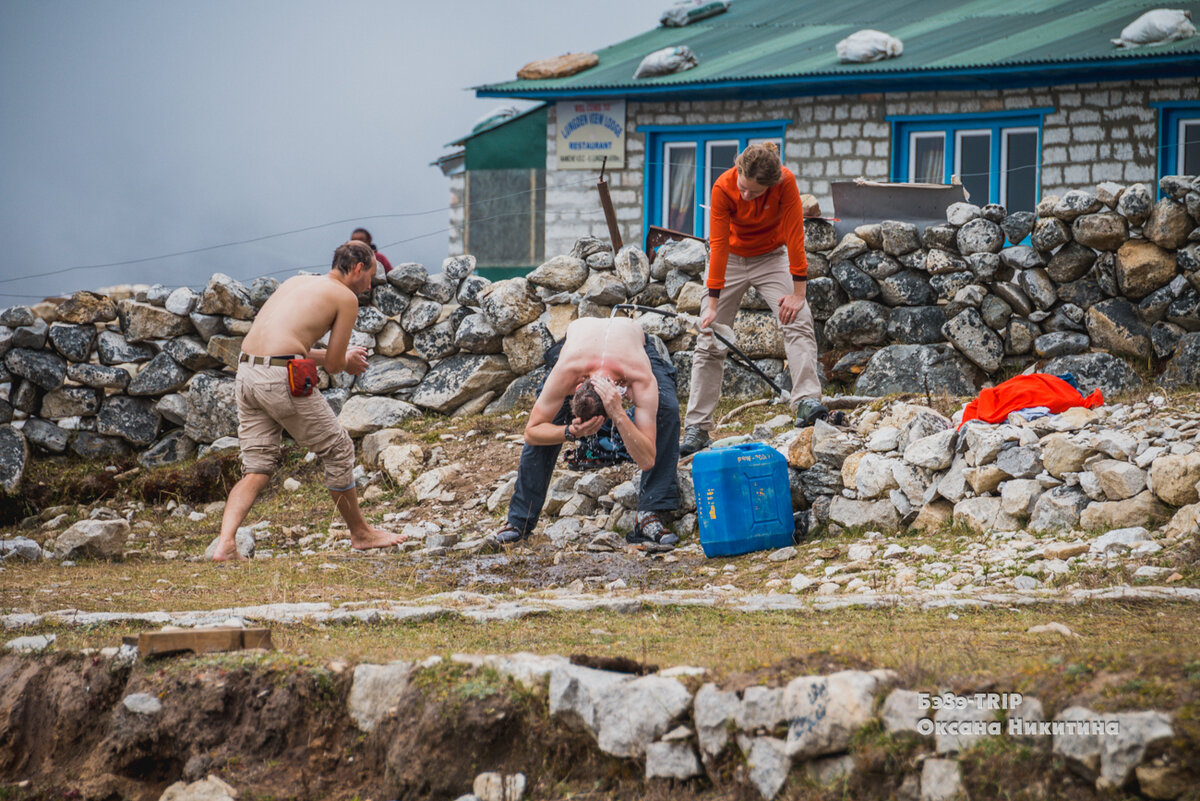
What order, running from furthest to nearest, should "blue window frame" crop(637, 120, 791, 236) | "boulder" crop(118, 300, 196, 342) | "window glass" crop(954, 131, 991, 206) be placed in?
"blue window frame" crop(637, 120, 791, 236)
"window glass" crop(954, 131, 991, 206)
"boulder" crop(118, 300, 196, 342)

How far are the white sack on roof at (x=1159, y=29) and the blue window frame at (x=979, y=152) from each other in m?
1.09

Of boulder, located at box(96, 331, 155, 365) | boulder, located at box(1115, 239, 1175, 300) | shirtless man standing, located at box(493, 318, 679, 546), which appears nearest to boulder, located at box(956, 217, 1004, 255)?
boulder, located at box(1115, 239, 1175, 300)

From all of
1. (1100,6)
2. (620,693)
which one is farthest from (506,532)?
(1100,6)

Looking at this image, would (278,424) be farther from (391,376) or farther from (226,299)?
(226,299)

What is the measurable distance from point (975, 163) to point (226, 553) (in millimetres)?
9712

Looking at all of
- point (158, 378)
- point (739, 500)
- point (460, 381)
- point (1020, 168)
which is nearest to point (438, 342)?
point (460, 381)

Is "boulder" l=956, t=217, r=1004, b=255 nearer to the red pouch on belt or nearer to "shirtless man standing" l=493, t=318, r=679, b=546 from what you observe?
"shirtless man standing" l=493, t=318, r=679, b=546

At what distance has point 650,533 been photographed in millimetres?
6145

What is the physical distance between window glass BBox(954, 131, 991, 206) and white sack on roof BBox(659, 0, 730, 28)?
5073mm

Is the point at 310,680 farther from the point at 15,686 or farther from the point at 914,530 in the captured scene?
the point at 914,530

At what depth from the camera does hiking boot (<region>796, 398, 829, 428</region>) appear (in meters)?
6.78

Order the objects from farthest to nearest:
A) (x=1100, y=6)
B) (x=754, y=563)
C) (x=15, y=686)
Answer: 1. (x=1100, y=6)
2. (x=754, y=563)
3. (x=15, y=686)

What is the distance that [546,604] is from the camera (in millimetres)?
4359

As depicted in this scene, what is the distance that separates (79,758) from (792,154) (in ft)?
35.9
